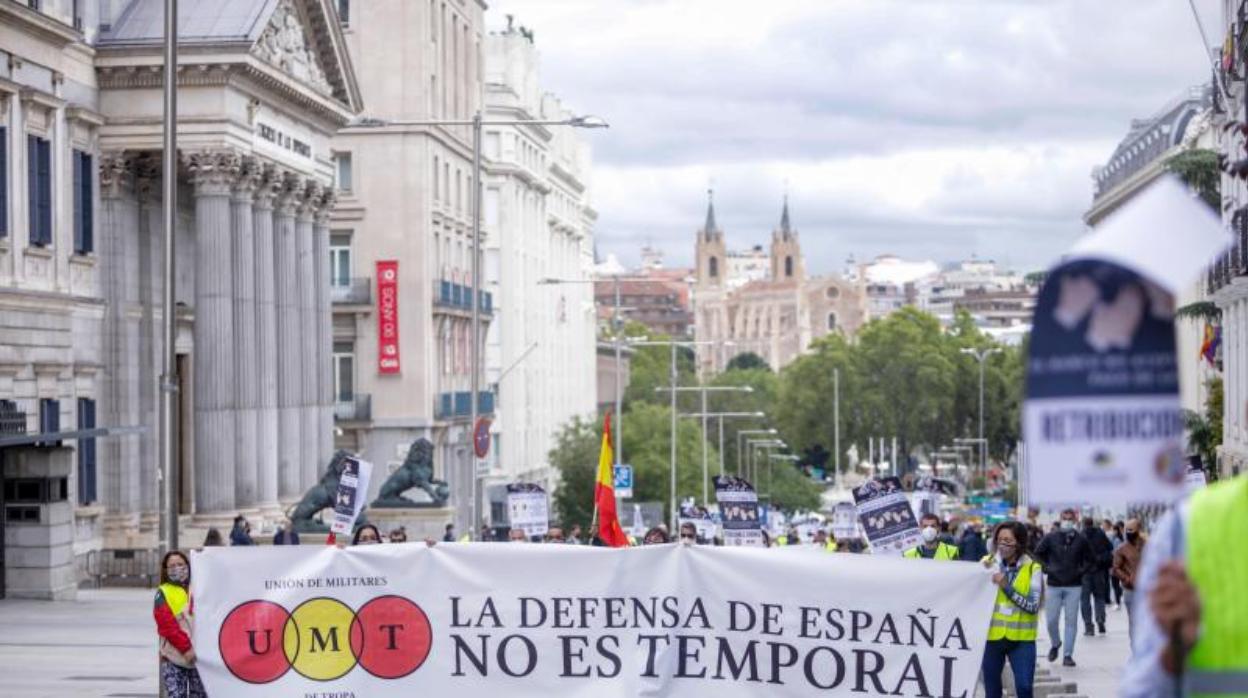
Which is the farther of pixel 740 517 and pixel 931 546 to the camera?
pixel 740 517

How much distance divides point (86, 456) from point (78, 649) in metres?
16.7

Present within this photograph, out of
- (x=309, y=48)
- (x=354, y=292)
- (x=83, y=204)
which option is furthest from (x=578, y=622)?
(x=354, y=292)

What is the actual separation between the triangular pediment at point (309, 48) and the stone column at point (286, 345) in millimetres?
2489

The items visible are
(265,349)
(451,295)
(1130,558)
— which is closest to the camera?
(1130,558)

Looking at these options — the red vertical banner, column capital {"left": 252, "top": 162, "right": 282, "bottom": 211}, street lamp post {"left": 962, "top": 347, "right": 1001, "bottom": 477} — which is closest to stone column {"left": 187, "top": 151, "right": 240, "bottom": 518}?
column capital {"left": 252, "top": 162, "right": 282, "bottom": 211}

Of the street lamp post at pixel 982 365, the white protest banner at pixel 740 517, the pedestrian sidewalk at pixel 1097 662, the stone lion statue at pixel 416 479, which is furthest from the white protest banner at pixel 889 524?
the street lamp post at pixel 982 365

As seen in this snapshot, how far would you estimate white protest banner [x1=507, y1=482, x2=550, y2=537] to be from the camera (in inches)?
1384

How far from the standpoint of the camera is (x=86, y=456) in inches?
1759

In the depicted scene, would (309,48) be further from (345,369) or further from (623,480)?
(345,369)

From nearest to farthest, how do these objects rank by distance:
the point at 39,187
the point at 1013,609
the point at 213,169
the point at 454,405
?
1. the point at 1013,609
2. the point at 39,187
3. the point at 213,169
4. the point at 454,405

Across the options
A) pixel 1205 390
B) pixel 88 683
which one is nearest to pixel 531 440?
pixel 1205 390

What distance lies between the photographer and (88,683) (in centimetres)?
2427

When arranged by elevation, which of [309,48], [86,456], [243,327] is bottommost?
[86,456]

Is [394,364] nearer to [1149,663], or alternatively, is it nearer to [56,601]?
[56,601]
